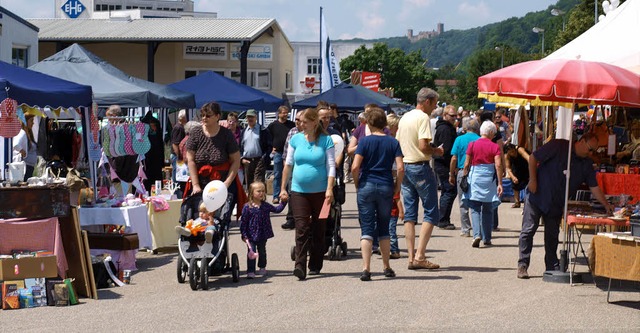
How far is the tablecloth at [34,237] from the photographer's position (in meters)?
10.1

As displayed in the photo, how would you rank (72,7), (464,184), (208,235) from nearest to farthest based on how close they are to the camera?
(208,235) < (464,184) < (72,7)

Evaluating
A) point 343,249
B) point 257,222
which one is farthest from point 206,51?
point 257,222

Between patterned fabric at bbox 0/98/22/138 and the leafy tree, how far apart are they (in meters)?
102

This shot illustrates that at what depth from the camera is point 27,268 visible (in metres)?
9.78

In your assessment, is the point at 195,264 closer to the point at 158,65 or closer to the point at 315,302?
the point at 315,302

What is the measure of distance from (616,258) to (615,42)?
6261 mm

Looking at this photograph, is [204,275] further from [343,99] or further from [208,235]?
[343,99]

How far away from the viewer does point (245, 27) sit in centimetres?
6269

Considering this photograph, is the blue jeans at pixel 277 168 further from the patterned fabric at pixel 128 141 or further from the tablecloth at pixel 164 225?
the tablecloth at pixel 164 225

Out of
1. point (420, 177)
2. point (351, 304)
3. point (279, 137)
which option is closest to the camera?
point (351, 304)

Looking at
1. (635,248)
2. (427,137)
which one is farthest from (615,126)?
(635,248)

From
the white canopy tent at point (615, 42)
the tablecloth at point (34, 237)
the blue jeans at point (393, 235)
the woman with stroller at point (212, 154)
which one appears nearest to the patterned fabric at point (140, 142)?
the woman with stroller at point (212, 154)

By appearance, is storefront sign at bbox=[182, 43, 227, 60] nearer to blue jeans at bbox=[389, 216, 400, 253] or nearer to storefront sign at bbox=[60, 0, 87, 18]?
storefront sign at bbox=[60, 0, 87, 18]

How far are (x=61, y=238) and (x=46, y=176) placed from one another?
0.62 meters
